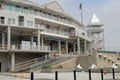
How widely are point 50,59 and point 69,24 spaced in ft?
62.6

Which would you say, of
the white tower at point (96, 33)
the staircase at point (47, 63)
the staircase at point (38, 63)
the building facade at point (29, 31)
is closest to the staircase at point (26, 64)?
the staircase at point (38, 63)

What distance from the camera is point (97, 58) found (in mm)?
45125

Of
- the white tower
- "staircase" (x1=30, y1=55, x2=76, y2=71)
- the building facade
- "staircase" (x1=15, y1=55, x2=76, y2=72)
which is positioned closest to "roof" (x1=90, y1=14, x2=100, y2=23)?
the white tower

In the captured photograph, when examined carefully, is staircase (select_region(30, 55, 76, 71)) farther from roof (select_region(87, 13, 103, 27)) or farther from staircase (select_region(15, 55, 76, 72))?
roof (select_region(87, 13, 103, 27))

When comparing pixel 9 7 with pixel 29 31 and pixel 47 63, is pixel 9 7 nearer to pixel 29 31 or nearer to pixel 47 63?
pixel 29 31

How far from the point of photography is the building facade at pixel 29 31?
1646 inches

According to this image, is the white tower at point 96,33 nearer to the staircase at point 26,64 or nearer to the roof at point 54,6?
the roof at point 54,6

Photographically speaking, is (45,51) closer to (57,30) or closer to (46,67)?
(46,67)

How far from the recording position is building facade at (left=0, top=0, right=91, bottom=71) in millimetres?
41816

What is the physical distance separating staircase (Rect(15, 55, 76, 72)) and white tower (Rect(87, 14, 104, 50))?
31110 mm

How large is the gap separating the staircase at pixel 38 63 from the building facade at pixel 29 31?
1178 millimetres

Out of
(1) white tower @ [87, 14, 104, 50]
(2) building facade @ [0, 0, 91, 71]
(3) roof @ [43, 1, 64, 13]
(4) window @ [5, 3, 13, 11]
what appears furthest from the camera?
(1) white tower @ [87, 14, 104, 50]

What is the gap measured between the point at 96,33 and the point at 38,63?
40328 millimetres

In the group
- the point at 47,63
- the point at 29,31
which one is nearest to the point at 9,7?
the point at 29,31
